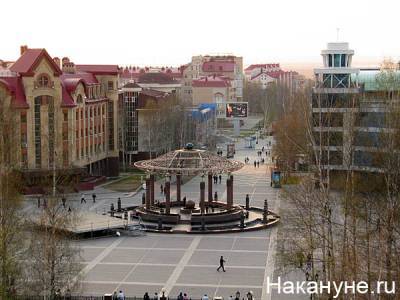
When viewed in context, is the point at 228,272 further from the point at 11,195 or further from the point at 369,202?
the point at 11,195

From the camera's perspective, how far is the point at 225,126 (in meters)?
157

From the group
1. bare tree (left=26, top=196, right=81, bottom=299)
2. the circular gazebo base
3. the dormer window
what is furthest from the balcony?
bare tree (left=26, top=196, right=81, bottom=299)

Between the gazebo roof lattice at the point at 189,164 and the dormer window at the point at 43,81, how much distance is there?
1833 cm

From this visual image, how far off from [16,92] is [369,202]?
40.8 metres

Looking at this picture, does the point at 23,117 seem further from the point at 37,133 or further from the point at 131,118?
the point at 131,118

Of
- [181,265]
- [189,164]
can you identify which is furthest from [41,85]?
[181,265]

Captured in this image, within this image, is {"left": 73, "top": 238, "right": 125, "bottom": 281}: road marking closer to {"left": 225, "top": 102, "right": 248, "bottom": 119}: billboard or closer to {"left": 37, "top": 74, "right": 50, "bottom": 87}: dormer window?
{"left": 37, "top": 74, "right": 50, "bottom": 87}: dormer window

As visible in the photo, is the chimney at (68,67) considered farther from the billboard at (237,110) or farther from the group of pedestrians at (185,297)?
the group of pedestrians at (185,297)

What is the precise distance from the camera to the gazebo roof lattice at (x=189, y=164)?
5259 centimetres

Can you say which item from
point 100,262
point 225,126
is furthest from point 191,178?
point 225,126

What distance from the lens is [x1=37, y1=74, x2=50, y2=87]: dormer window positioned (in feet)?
224

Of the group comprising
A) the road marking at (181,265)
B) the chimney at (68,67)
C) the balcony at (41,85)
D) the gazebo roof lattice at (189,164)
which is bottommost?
the road marking at (181,265)

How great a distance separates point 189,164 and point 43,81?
71.6ft

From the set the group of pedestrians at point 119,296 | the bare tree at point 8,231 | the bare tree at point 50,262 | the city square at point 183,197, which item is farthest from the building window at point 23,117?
the bare tree at point 50,262
